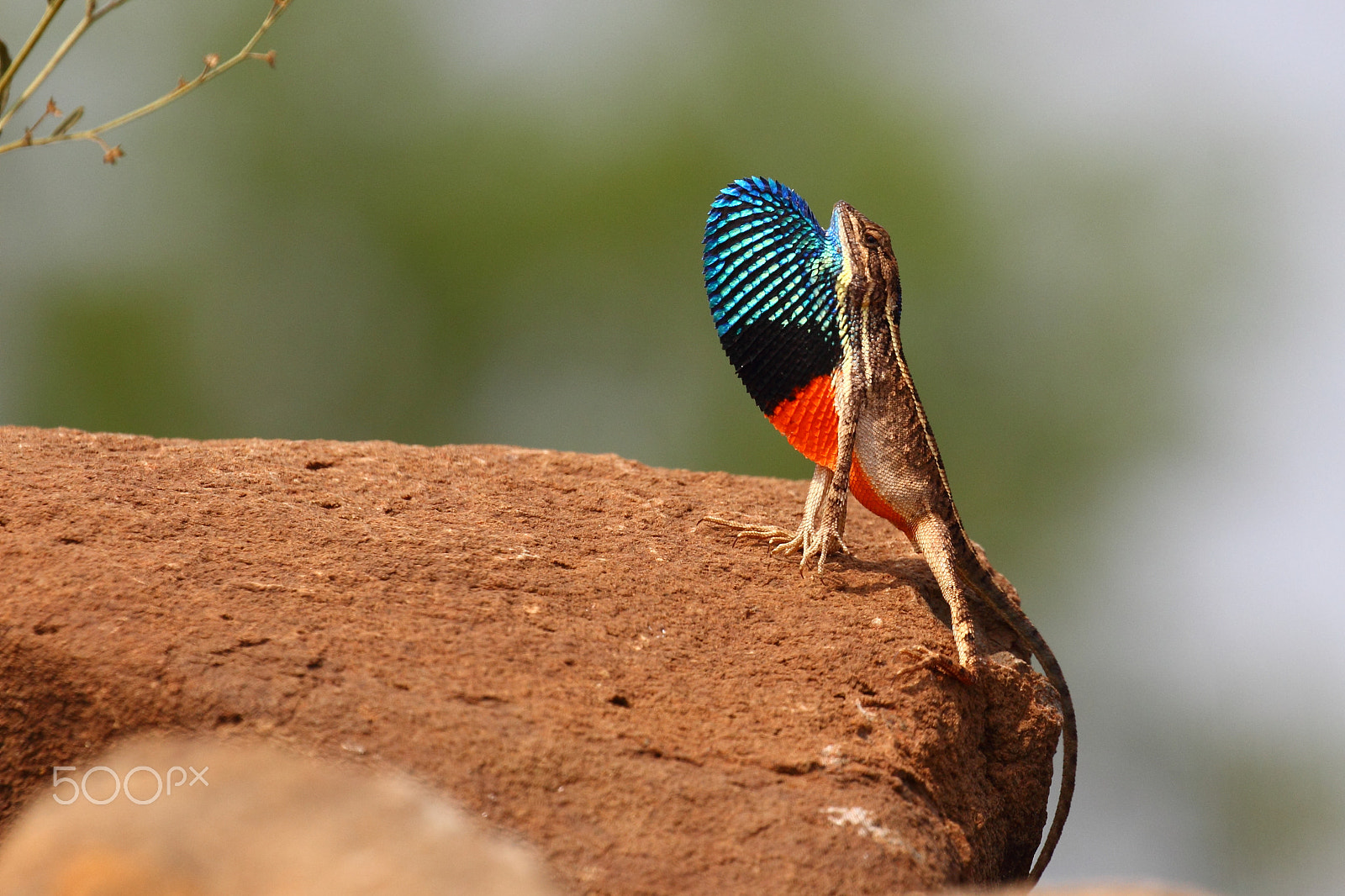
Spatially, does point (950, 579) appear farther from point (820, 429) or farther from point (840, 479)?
point (820, 429)

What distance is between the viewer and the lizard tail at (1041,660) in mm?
4227

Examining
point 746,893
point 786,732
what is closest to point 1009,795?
point 786,732

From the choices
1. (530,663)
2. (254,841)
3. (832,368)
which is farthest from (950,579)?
(254,841)

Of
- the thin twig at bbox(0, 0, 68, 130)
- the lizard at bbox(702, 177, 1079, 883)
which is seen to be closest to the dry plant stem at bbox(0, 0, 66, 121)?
the thin twig at bbox(0, 0, 68, 130)

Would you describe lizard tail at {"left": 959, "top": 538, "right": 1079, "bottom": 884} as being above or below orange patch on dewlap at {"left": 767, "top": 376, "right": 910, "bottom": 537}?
below

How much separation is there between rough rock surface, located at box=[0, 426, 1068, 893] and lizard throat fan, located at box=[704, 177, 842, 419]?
2.32ft

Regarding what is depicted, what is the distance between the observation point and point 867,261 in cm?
471

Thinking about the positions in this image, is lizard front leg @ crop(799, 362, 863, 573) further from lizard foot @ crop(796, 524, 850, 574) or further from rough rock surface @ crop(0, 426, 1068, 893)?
rough rock surface @ crop(0, 426, 1068, 893)

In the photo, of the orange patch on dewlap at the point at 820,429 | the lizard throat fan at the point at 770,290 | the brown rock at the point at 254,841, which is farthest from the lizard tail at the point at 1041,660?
the brown rock at the point at 254,841

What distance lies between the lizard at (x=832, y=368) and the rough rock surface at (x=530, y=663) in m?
0.26

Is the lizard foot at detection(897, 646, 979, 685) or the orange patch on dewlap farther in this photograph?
the orange patch on dewlap

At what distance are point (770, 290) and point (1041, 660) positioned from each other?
1834 millimetres

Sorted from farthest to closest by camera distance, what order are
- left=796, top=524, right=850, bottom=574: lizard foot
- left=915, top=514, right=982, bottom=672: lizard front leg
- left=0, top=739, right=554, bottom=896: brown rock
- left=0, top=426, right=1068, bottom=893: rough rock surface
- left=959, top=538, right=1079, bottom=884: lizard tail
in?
left=796, top=524, right=850, bottom=574: lizard foot, left=959, top=538, right=1079, bottom=884: lizard tail, left=915, top=514, right=982, bottom=672: lizard front leg, left=0, top=426, right=1068, bottom=893: rough rock surface, left=0, top=739, right=554, bottom=896: brown rock

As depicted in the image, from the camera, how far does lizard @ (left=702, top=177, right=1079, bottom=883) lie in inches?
180
